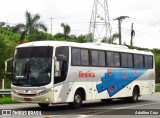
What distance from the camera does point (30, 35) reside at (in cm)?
6438

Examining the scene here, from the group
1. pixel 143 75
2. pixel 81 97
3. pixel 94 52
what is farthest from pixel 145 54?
pixel 81 97

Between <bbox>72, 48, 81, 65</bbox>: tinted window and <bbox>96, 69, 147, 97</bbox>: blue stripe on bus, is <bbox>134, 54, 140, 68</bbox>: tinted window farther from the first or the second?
<bbox>72, 48, 81, 65</bbox>: tinted window

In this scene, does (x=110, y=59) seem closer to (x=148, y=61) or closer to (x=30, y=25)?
(x=148, y=61)

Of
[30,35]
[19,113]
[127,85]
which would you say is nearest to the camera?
[19,113]

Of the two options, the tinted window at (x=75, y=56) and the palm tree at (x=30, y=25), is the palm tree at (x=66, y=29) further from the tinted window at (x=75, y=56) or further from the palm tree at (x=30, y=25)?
the tinted window at (x=75, y=56)

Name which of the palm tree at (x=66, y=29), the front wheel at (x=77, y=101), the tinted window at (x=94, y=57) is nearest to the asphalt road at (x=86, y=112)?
the front wheel at (x=77, y=101)

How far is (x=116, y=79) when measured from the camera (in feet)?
75.6

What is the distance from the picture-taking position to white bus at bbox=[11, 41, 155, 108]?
705 inches

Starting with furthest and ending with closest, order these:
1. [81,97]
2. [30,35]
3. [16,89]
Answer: [30,35]
[81,97]
[16,89]

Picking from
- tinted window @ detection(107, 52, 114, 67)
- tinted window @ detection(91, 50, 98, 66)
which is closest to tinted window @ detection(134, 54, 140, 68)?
tinted window @ detection(107, 52, 114, 67)

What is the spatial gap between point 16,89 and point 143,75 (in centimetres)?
1047

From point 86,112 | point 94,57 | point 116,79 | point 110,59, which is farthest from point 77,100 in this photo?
point 116,79

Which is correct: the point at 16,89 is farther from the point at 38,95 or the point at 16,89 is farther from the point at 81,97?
the point at 81,97

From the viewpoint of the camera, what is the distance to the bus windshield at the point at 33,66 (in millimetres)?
17891
